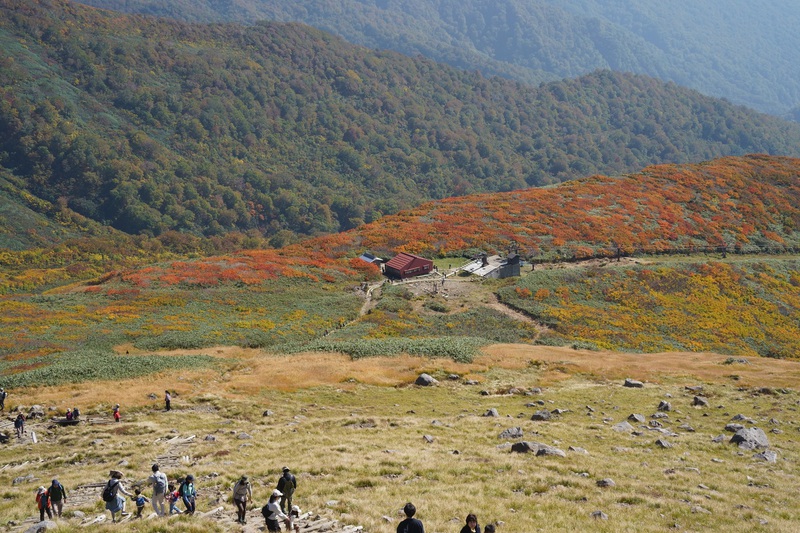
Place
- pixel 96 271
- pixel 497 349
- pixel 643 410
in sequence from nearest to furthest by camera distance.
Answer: pixel 643 410 < pixel 497 349 < pixel 96 271

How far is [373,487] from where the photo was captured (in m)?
25.6

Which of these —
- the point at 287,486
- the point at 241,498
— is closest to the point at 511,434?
the point at 287,486

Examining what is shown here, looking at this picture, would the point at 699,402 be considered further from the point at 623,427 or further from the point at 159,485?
the point at 159,485

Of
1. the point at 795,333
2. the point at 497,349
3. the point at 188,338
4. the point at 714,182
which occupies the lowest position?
the point at 795,333

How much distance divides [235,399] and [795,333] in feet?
217

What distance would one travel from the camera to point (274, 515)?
68.9 feet

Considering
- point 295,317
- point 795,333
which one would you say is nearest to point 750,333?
point 795,333

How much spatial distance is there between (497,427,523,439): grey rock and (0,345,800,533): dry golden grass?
0.94 m

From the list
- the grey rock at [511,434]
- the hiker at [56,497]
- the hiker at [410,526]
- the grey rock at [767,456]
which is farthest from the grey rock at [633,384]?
the hiker at [56,497]

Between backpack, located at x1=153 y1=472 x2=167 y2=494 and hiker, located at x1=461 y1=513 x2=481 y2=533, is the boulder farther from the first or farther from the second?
backpack, located at x1=153 y1=472 x2=167 y2=494

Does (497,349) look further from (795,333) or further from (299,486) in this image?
(795,333)

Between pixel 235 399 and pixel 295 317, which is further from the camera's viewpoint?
pixel 295 317

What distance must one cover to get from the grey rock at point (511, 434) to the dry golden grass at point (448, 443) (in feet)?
3.07

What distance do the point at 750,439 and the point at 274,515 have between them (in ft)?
76.3
